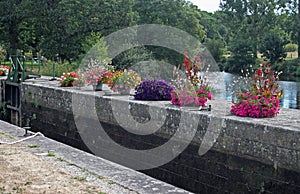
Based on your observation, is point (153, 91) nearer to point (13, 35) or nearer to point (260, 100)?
point (260, 100)

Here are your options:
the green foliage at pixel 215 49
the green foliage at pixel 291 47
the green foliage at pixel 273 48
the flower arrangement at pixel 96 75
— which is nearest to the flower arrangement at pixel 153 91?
the flower arrangement at pixel 96 75

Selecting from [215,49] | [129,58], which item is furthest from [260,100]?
[215,49]

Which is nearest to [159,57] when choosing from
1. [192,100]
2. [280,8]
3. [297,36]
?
[297,36]

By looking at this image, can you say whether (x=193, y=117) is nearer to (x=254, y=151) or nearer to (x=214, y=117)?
(x=214, y=117)

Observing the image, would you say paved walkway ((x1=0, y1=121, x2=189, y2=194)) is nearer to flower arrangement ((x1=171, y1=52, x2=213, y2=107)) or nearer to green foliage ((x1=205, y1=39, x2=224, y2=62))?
flower arrangement ((x1=171, y1=52, x2=213, y2=107))

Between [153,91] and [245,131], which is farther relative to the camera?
[153,91]

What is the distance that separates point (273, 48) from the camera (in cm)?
4528

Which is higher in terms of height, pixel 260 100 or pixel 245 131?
pixel 260 100

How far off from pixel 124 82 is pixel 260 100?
4.47 meters

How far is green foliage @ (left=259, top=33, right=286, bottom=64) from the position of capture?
44578 mm

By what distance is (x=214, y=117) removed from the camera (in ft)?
25.3

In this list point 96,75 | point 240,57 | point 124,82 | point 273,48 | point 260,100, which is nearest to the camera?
point 260,100

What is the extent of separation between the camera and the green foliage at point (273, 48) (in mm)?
44578

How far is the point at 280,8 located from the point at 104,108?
4513 cm
